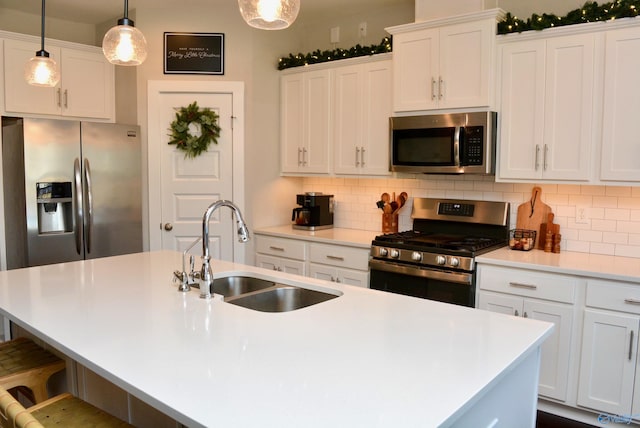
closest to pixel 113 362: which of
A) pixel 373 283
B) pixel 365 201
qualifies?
pixel 373 283

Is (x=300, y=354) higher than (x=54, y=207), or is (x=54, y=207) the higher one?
(x=54, y=207)

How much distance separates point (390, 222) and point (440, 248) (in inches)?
37.3

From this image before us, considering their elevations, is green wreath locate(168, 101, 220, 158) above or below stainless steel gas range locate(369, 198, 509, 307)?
above

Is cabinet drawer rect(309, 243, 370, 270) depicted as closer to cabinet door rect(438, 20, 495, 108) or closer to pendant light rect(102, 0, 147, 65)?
cabinet door rect(438, 20, 495, 108)

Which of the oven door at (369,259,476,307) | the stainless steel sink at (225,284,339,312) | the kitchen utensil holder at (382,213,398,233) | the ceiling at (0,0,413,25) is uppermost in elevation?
the ceiling at (0,0,413,25)

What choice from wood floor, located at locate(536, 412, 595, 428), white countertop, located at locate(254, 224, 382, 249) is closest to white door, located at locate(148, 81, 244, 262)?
white countertop, located at locate(254, 224, 382, 249)

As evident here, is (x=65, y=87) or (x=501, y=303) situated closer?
(x=501, y=303)

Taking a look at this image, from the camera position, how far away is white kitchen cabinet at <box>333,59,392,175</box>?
4105 millimetres

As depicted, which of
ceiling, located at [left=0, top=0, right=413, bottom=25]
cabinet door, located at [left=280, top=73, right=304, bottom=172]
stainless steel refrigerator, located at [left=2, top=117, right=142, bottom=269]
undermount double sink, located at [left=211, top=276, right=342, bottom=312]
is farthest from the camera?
cabinet door, located at [left=280, top=73, right=304, bottom=172]

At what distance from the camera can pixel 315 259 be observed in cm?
422

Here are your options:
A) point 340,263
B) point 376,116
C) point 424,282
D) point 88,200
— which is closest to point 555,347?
point 424,282

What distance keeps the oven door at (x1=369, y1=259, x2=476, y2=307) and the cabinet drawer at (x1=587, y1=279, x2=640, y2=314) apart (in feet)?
2.18

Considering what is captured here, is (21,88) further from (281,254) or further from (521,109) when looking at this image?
(521,109)

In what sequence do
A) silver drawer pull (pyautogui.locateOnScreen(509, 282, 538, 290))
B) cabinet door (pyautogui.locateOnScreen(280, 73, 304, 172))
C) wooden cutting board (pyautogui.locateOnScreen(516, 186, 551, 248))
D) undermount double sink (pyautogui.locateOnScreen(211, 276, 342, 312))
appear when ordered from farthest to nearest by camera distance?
cabinet door (pyautogui.locateOnScreen(280, 73, 304, 172)) < wooden cutting board (pyautogui.locateOnScreen(516, 186, 551, 248)) < silver drawer pull (pyautogui.locateOnScreen(509, 282, 538, 290)) < undermount double sink (pyautogui.locateOnScreen(211, 276, 342, 312))
